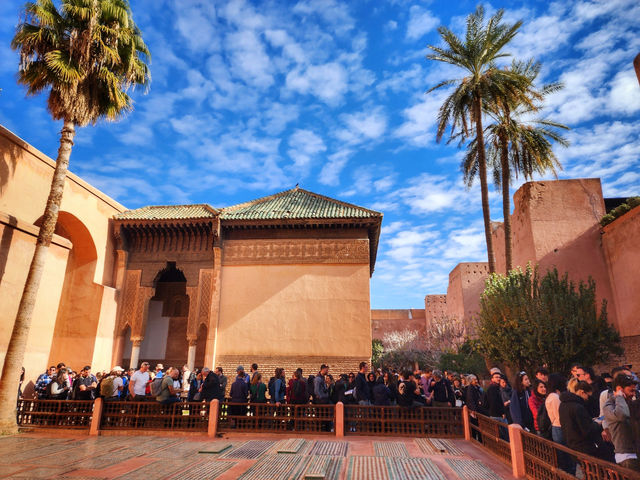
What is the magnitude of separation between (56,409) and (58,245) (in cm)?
499

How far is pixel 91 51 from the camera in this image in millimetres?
10719

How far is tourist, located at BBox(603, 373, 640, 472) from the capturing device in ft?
13.8

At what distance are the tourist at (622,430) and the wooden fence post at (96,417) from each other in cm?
929

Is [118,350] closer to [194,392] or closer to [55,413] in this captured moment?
[55,413]

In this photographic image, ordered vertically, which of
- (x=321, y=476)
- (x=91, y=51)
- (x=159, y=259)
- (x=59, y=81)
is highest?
(x=91, y=51)

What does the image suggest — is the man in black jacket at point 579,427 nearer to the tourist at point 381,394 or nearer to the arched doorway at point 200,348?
the tourist at point 381,394

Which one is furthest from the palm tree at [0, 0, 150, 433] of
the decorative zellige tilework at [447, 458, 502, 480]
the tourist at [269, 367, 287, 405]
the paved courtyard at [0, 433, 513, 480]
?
the decorative zellige tilework at [447, 458, 502, 480]

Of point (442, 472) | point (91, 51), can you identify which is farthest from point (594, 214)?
point (91, 51)

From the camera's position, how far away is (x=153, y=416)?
8.80 metres

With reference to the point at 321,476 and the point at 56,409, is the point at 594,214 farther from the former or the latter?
the point at 56,409

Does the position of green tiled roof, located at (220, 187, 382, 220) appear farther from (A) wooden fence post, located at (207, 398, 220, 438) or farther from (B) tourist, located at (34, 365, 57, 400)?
(A) wooden fence post, located at (207, 398, 220, 438)

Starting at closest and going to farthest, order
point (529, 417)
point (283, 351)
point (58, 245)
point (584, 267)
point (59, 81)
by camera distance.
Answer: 1. point (529, 417)
2. point (59, 81)
3. point (58, 245)
4. point (283, 351)
5. point (584, 267)

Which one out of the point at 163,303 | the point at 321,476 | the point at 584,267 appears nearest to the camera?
the point at 321,476

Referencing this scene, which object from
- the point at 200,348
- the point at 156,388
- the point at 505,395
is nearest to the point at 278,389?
the point at 156,388
